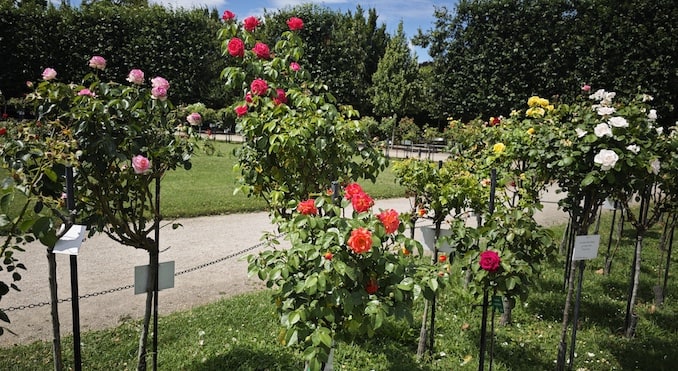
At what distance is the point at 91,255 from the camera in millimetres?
5680

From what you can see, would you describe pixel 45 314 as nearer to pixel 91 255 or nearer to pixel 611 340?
pixel 91 255

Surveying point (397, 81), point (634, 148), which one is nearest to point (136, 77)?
point (634, 148)

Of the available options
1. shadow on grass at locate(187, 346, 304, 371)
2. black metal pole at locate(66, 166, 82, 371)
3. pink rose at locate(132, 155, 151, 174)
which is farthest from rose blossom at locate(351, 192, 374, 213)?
shadow on grass at locate(187, 346, 304, 371)

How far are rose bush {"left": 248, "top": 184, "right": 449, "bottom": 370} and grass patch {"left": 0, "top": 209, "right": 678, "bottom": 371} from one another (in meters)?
1.23

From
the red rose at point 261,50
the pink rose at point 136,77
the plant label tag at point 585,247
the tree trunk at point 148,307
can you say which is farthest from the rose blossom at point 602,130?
the tree trunk at point 148,307

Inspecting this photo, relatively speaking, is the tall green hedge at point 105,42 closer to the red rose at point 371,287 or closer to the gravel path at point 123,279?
the gravel path at point 123,279

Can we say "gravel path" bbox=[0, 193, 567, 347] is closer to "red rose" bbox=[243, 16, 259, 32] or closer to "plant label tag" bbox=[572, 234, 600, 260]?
"red rose" bbox=[243, 16, 259, 32]

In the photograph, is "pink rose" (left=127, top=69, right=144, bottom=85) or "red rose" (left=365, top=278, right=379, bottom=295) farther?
"pink rose" (left=127, top=69, right=144, bottom=85)

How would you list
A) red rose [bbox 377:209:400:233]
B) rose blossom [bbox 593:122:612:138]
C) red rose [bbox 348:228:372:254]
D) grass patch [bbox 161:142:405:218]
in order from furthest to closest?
grass patch [bbox 161:142:405:218], rose blossom [bbox 593:122:612:138], red rose [bbox 377:209:400:233], red rose [bbox 348:228:372:254]

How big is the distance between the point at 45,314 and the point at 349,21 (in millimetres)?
23891

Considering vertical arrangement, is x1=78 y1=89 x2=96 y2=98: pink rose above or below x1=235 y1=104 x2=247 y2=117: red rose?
above

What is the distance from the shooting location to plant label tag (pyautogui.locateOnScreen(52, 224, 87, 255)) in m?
1.94

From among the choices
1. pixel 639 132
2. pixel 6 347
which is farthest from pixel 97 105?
pixel 639 132

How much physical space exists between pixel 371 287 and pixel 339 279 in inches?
7.5
